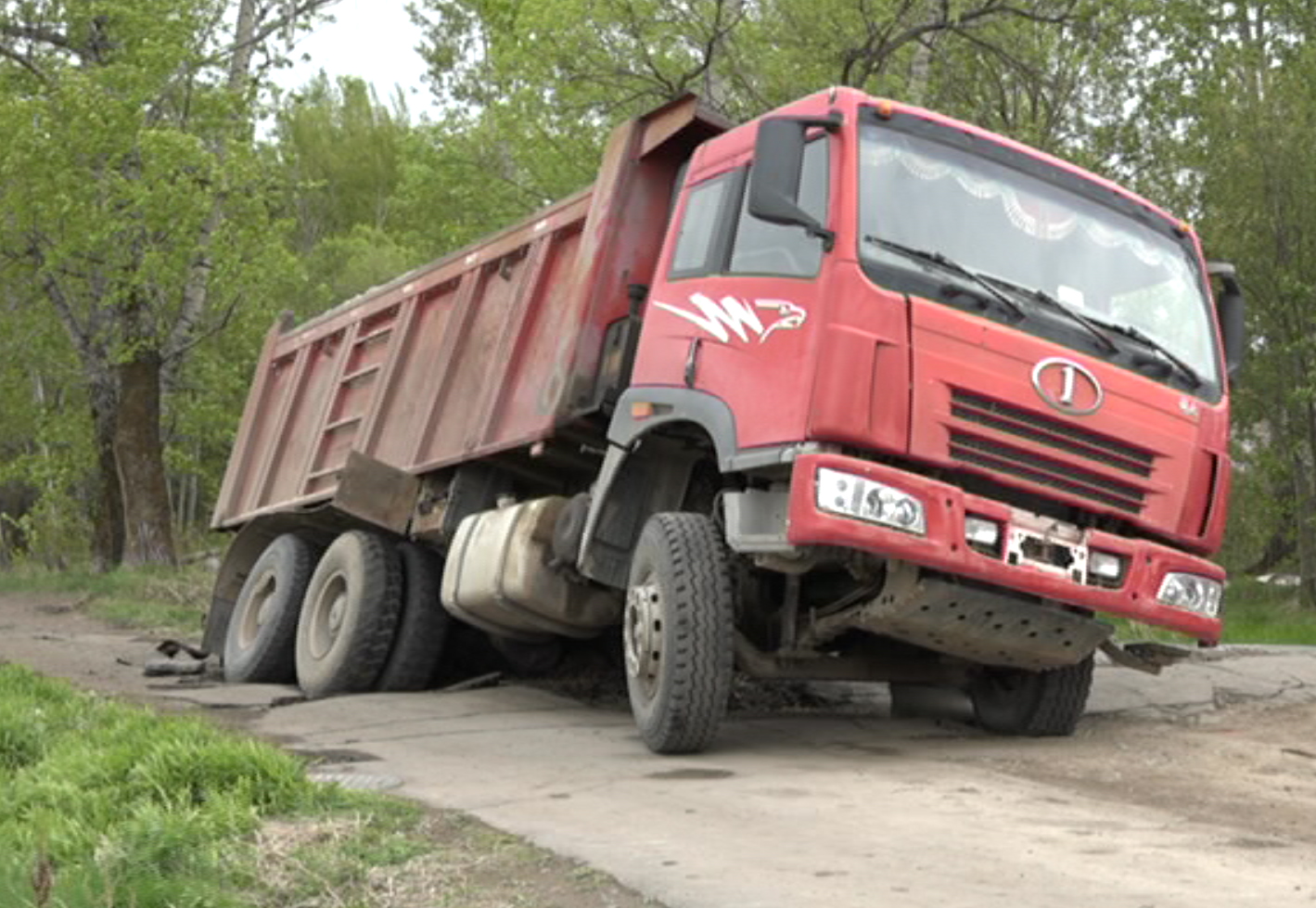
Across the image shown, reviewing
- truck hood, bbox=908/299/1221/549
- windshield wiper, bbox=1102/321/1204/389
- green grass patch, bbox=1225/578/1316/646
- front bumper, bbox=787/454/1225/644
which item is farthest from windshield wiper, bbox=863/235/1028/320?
green grass patch, bbox=1225/578/1316/646

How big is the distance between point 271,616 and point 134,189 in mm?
11873

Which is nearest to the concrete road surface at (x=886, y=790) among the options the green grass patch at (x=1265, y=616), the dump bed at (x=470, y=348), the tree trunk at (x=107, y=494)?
the dump bed at (x=470, y=348)

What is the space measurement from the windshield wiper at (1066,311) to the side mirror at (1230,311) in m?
1.13

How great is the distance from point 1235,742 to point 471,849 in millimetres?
A: 4305

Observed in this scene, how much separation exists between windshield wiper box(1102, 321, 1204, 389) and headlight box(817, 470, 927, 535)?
4.49 ft

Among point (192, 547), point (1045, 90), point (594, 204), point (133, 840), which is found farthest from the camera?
point (192, 547)

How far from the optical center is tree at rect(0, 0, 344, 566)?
21.6 meters

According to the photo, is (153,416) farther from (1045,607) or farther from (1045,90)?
(1045,607)

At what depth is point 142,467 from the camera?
861 inches

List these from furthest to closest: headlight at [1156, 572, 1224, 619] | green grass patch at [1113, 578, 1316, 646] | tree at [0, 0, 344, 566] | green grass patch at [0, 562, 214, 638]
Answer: tree at [0, 0, 344, 566], green grass patch at [0, 562, 214, 638], green grass patch at [1113, 578, 1316, 646], headlight at [1156, 572, 1224, 619]

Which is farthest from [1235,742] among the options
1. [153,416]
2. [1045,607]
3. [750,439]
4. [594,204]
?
[153,416]

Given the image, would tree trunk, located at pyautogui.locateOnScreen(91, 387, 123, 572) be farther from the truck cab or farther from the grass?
the grass

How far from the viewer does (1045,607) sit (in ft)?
22.8

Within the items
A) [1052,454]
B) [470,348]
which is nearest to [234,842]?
[1052,454]
